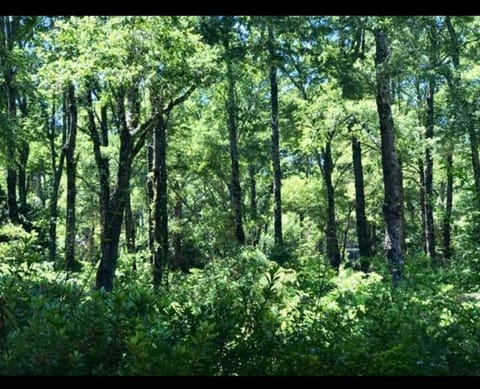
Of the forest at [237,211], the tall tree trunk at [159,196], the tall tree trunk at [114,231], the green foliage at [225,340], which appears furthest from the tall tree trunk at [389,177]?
the green foliage at [225,340]

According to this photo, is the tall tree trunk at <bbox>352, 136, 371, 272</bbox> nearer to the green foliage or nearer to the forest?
the forest

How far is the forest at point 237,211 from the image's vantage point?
355 centimetres

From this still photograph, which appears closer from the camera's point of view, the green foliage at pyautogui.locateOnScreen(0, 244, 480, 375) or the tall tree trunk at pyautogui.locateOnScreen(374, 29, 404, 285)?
the green foliage at pyautogui.locateOnScreen(0, 244, 480, 375)

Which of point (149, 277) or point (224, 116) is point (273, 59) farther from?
point (224, 116)

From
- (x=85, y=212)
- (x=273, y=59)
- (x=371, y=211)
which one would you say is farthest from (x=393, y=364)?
(x=85, y=212)

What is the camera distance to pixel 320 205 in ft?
79.4

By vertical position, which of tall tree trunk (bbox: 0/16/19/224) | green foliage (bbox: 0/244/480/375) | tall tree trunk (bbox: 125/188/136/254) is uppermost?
tall tree trunk (bbox: 0/16/19/224)

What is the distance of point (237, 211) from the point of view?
14.5 meters

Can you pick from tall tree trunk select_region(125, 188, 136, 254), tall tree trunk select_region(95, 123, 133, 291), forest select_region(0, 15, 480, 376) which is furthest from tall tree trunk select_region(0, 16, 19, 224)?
tall tree trunk select_region(125, 188, 136, 254)

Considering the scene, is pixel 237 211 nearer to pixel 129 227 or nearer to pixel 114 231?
pixel 114 231

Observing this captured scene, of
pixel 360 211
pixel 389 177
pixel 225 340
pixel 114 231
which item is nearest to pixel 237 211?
pixel 114 231

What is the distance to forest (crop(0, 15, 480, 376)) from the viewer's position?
355 centimetres

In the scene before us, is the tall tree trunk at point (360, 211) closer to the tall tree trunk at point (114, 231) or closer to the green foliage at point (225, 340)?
the tall tree trunk at point (114, 231)
